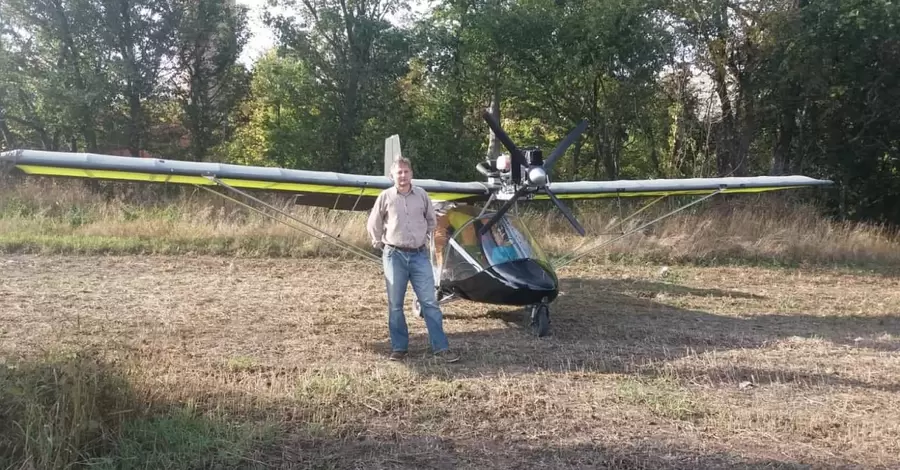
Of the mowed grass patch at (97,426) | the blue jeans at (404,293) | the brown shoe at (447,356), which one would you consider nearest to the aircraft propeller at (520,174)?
the blue jeans at (404,293)

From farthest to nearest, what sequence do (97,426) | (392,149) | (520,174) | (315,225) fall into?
(315,225), (392,149), (520,174), (97,426)

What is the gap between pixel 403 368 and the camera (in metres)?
6.21

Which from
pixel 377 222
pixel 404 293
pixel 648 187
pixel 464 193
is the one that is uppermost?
pixel 648 187

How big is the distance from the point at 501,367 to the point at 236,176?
4003 mm

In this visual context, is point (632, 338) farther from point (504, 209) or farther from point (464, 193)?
point (464, 193)

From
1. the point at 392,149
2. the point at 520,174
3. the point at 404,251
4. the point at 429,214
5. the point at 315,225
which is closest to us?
the point at 404,251

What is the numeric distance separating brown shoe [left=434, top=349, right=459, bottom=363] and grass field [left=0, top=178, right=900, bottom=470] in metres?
0.12

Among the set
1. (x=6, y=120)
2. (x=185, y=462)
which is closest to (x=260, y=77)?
(x=6, y=120)

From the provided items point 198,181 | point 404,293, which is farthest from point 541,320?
point 198,181

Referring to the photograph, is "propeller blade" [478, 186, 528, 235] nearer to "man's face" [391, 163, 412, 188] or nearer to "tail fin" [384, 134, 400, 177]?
"man's face" [391, 163, 412, 188]

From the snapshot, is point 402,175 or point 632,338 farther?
point 632,338

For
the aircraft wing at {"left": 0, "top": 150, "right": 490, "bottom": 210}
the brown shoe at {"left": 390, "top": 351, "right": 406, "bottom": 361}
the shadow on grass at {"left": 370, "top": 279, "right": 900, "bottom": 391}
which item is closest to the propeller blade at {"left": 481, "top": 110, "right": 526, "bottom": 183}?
the aircraft wing at {"left": 0, "top": 150, "right": 490, "bottom": 210}

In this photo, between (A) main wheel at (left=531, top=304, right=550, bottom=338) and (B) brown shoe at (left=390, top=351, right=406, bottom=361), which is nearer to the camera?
(B) brown shoe at (left=390, top=351, right=406, bottom=361)

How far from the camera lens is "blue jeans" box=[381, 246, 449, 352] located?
21.9 ft
